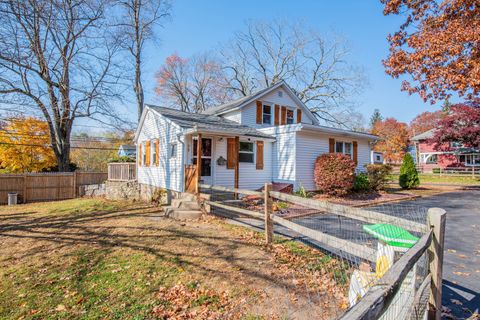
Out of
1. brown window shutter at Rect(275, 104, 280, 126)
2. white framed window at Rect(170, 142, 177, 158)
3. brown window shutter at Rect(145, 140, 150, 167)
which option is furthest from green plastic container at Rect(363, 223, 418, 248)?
brown window shutter at Rect(275, 104, 280, 126)

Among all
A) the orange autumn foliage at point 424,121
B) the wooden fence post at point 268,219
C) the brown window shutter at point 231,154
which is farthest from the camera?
the orange autumn foliage at point 424,121

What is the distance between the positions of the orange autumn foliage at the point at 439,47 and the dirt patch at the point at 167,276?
678 centimetres

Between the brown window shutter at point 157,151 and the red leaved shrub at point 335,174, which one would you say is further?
the brown window shutter at point 157,151

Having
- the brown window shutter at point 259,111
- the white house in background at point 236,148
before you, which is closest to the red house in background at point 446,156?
the white house in background at point 236,148

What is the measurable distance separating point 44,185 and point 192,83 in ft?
66.7

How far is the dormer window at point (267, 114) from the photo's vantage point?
54.9 feet

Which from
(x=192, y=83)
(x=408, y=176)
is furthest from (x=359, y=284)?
(x=192, y=83)

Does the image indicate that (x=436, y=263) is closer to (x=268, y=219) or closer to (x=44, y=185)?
(x=268, y=219)

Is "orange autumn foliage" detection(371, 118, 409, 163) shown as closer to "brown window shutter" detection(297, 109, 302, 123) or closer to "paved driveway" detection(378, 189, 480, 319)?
"brown window shutter" detection(297, 109, 302, 123)

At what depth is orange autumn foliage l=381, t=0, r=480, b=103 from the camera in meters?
7.07

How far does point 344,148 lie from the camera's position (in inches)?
578

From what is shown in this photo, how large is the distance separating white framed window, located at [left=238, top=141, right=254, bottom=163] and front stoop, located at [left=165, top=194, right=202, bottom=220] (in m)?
3.68

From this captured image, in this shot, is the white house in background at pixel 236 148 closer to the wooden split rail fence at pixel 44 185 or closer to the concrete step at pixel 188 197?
the concrete step at pixel 188 197

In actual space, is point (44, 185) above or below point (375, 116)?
below
